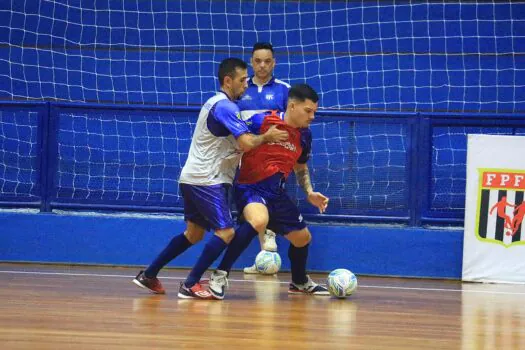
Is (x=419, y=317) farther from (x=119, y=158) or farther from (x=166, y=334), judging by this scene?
(x=119, y=158)

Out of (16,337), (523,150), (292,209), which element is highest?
(523,150)

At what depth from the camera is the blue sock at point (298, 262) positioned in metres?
7.50

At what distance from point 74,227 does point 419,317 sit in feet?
13.6

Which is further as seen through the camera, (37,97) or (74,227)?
(37,97)

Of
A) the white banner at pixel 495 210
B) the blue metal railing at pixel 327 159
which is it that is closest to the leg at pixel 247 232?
the blue metal railing at pixel 327 159

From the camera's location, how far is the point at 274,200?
734 centimetres

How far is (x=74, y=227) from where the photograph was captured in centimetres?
947

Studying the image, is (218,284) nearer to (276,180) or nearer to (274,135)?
(276,180)

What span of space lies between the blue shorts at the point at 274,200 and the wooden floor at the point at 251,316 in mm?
510

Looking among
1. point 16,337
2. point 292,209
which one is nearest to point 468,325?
point 292,209

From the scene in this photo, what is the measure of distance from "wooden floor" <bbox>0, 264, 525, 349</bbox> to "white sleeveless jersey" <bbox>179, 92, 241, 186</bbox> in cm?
83

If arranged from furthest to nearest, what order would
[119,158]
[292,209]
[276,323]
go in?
1. [119,158]
2. [292,209]
3. [276,323]

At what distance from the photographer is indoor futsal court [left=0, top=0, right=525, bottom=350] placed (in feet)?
20.6

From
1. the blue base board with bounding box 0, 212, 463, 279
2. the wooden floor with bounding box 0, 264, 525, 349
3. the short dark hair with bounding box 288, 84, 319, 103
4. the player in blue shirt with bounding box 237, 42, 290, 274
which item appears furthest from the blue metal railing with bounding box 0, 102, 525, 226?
the short dark hair with bounding box 288, 84, 319, 103
